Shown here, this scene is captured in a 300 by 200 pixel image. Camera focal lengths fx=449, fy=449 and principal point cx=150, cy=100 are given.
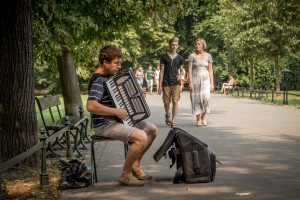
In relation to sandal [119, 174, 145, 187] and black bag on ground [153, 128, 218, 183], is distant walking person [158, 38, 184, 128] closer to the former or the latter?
black bag on ground [153, 128, 218, 183]

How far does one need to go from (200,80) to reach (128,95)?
6442 mm

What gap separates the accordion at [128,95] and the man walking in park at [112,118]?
9 centimetres

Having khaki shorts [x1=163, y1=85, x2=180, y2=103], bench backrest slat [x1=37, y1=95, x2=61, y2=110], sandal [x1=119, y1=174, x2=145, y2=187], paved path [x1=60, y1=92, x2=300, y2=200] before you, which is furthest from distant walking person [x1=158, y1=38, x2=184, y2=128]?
sandal [x1=119, y1=174, x2=145, y2=187]

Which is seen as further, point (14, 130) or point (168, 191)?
point (14, 130)

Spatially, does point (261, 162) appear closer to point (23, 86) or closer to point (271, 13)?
point (23, 86)

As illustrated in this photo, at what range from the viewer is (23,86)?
620 cm

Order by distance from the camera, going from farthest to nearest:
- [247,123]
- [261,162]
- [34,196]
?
[247,123]
[261,162]
[34,196]

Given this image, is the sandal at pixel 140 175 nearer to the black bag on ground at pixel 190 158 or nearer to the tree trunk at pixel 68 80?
the black bag on ground at pixel 190 158

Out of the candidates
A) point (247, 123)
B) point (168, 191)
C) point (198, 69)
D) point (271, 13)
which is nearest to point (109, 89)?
point (168, 191)

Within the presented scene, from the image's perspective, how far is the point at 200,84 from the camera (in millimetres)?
11781

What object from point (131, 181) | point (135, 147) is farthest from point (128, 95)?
point (131, 181)

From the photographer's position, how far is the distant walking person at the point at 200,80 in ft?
38.2

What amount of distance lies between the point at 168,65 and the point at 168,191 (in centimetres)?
657

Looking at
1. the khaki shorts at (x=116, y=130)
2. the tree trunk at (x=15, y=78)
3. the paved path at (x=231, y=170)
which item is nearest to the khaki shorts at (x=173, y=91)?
the paved path at (x=231, y=170)
